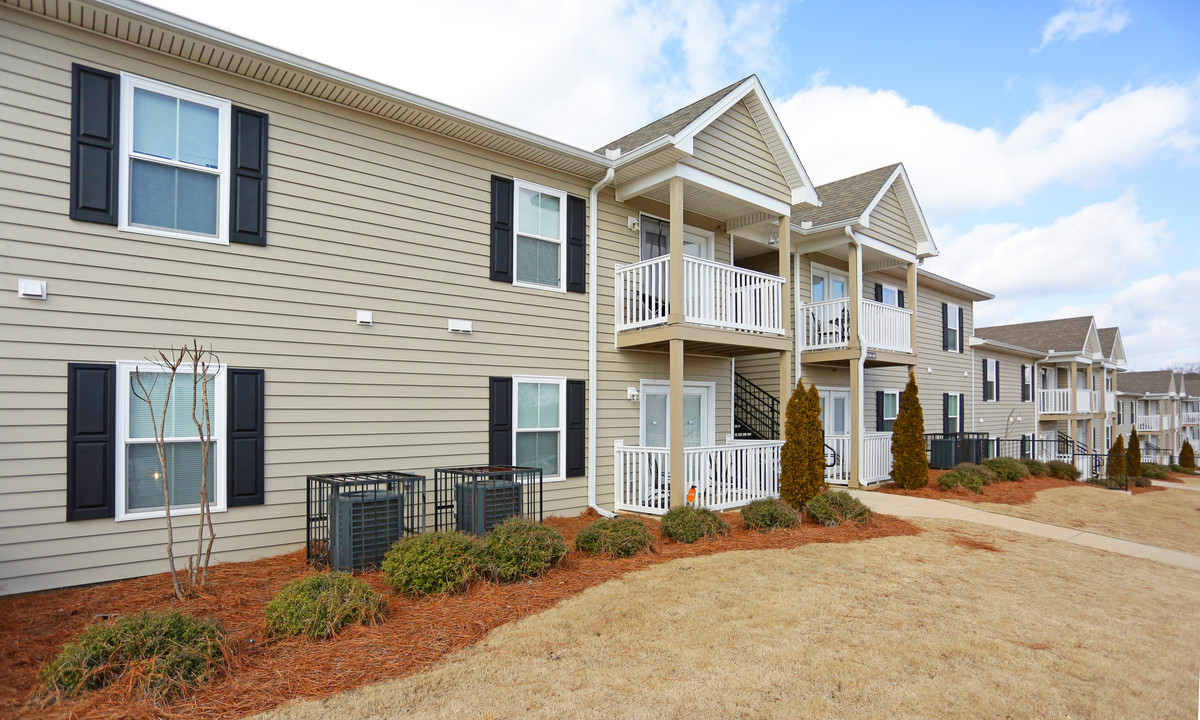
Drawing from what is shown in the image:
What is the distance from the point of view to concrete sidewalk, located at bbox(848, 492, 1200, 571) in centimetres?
869

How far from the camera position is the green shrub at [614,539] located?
7207 mm

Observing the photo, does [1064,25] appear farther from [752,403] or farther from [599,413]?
[752,403]

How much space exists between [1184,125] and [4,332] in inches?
387

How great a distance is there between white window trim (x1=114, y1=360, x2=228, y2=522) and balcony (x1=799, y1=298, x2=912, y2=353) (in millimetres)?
11468

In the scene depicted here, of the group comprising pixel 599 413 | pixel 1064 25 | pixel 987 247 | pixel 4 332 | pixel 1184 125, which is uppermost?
pixel 987 247

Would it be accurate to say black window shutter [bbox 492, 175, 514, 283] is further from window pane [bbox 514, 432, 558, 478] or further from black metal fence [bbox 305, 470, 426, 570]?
black metal fence [bbox 305, 470, 426, 570]

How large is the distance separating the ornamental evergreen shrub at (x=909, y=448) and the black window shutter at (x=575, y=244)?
801 cm

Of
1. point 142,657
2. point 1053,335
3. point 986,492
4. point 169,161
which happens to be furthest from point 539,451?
point 1053,335

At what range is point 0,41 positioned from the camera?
5.64m

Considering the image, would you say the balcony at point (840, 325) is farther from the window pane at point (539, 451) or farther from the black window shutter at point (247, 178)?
the black window shutter at point (247, 178)

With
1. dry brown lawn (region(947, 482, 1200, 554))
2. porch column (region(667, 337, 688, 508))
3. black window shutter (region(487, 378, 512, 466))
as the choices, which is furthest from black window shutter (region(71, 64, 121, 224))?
dry brown lawn (region(947, 482, 1200, 554))

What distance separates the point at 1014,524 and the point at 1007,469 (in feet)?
20.8

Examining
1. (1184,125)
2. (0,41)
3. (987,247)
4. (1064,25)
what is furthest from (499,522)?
(987,247)

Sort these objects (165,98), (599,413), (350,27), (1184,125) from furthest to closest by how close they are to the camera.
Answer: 1. (350,27)
2. (599,413)
3. (165,98)
4. (1184,125)
